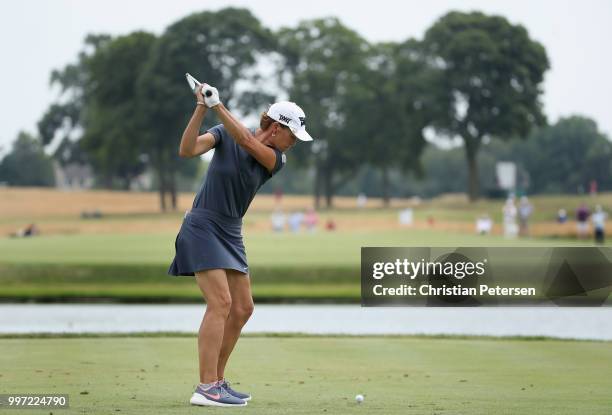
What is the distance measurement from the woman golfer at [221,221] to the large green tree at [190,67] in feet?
250

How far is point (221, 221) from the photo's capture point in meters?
8.31

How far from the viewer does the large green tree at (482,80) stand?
8794 cm

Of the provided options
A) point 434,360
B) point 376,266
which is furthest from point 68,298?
point 434,360

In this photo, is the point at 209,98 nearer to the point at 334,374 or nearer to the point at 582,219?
the point at 334,374

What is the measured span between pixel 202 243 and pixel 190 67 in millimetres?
80993

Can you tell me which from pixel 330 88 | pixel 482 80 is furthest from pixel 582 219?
pixel 330 88

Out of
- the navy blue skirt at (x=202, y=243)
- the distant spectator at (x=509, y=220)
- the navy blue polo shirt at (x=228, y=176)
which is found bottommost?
the distant spectator at (x=509, y=220)

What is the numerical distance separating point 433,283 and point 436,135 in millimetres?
70424

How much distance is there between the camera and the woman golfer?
818 cm

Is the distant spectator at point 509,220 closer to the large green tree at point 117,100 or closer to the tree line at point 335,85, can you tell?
the tree line at point 335,85

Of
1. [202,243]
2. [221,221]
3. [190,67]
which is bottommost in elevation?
[202,243]

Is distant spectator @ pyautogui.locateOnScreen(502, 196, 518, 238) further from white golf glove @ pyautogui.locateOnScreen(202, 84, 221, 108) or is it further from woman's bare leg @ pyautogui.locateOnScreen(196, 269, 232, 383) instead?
white golf glove @ pyautogui.locateOnScreen(202, 84, 221, 108)

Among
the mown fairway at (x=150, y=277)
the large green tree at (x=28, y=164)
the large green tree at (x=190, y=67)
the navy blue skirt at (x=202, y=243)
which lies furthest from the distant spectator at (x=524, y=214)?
the navy blue skirt at (x=202, y=243)

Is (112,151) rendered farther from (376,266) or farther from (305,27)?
(376,266)
